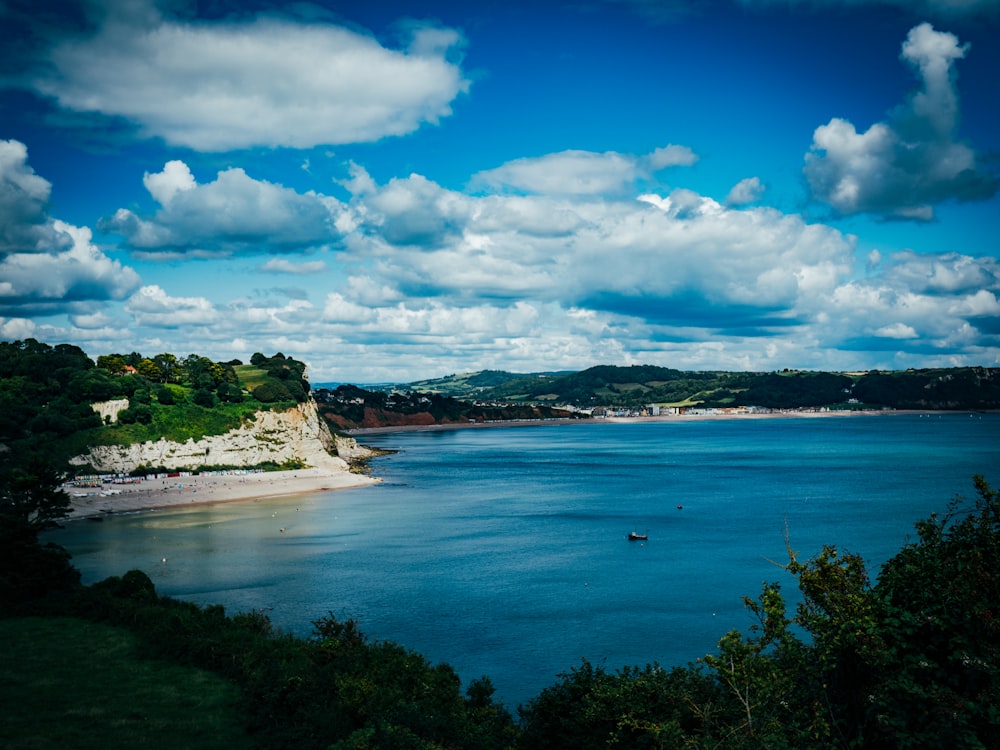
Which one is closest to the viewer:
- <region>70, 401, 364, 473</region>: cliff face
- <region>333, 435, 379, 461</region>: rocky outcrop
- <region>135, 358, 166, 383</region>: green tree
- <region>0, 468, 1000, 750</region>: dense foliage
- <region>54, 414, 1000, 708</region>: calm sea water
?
<region>0, 468, 1000, 750</region>: dense foliage

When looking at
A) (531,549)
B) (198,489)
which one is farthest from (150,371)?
(531,549)

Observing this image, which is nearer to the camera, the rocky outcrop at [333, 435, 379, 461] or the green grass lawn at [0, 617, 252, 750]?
the green grass lawn at [0, 617, 252, 750]

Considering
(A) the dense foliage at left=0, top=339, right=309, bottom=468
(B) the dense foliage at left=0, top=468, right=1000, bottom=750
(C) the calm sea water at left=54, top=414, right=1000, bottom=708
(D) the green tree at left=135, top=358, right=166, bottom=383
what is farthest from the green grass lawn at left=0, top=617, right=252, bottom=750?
(D) the green tree at left=135, top=358, right=166, bottom=383

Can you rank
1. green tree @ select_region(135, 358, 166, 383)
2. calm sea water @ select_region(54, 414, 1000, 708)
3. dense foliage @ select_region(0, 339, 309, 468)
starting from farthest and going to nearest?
green tree @ select_region(135, 358, 166, 383)
dense foliage @ select_region(0, 339, 309, 468)
calm sea water @ select_region(54, 414, 1000, 708)

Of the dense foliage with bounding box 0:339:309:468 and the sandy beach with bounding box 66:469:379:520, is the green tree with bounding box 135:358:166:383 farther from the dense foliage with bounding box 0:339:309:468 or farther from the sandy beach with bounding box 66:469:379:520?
the sandy beach with bounding box 66:469:379:520

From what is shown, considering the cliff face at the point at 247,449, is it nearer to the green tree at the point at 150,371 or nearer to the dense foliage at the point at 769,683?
the green tree at the point at 150,371

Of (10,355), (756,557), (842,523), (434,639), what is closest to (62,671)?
(434,639)

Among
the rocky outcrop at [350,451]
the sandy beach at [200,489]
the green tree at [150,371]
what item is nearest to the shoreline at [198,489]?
the sandy beach at [200,489]
